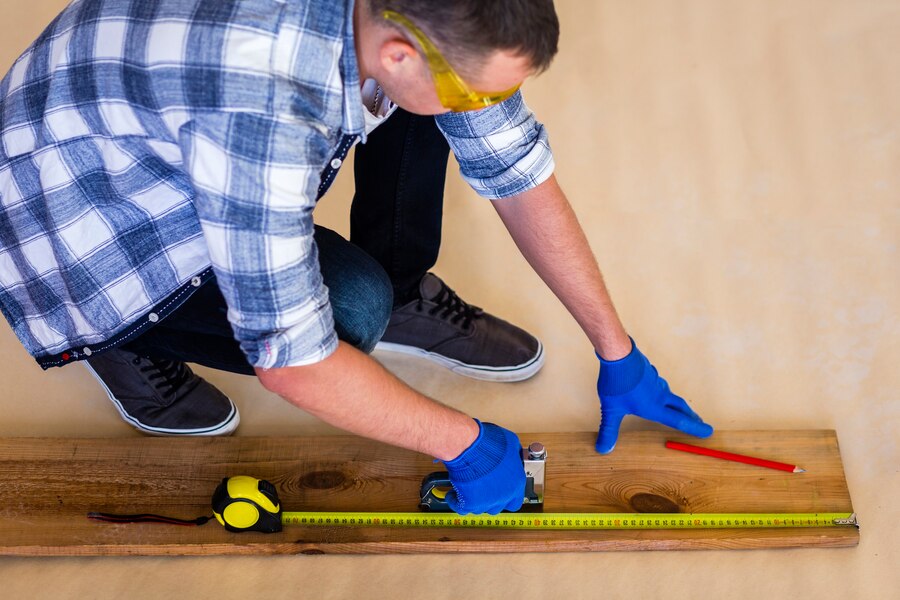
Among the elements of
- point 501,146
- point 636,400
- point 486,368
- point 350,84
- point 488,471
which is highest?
point 501,146

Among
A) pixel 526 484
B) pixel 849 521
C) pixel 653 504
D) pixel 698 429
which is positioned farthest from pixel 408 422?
pixel 849 521

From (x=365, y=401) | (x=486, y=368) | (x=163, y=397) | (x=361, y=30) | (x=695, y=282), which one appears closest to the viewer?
(x=361, y=30)

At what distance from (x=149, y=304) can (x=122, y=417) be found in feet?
2.55

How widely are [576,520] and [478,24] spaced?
1185 millimetres

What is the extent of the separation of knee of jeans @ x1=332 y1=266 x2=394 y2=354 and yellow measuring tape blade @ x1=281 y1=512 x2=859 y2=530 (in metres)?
0.42

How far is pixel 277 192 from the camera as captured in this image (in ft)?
4.43

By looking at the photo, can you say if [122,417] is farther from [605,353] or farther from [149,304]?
[605,353]

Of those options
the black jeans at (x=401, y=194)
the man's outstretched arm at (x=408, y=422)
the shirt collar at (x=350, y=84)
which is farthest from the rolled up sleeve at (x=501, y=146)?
the man's outstretched arm at (x=408, y=422)

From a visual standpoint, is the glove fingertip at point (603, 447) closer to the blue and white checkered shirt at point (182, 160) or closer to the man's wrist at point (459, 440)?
the man's wrist at point (459, 440)

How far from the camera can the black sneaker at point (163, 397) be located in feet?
7.47

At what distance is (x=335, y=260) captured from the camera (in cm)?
191

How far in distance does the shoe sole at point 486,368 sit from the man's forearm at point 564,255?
1.26 ft

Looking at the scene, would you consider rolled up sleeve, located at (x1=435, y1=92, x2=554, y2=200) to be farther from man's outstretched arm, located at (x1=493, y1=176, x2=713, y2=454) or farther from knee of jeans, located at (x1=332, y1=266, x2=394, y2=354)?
knee of jeans, located at (x1=332, y1=266, x2=394, y2=354)

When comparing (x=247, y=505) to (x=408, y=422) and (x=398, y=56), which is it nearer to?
(x=408, y=422)
